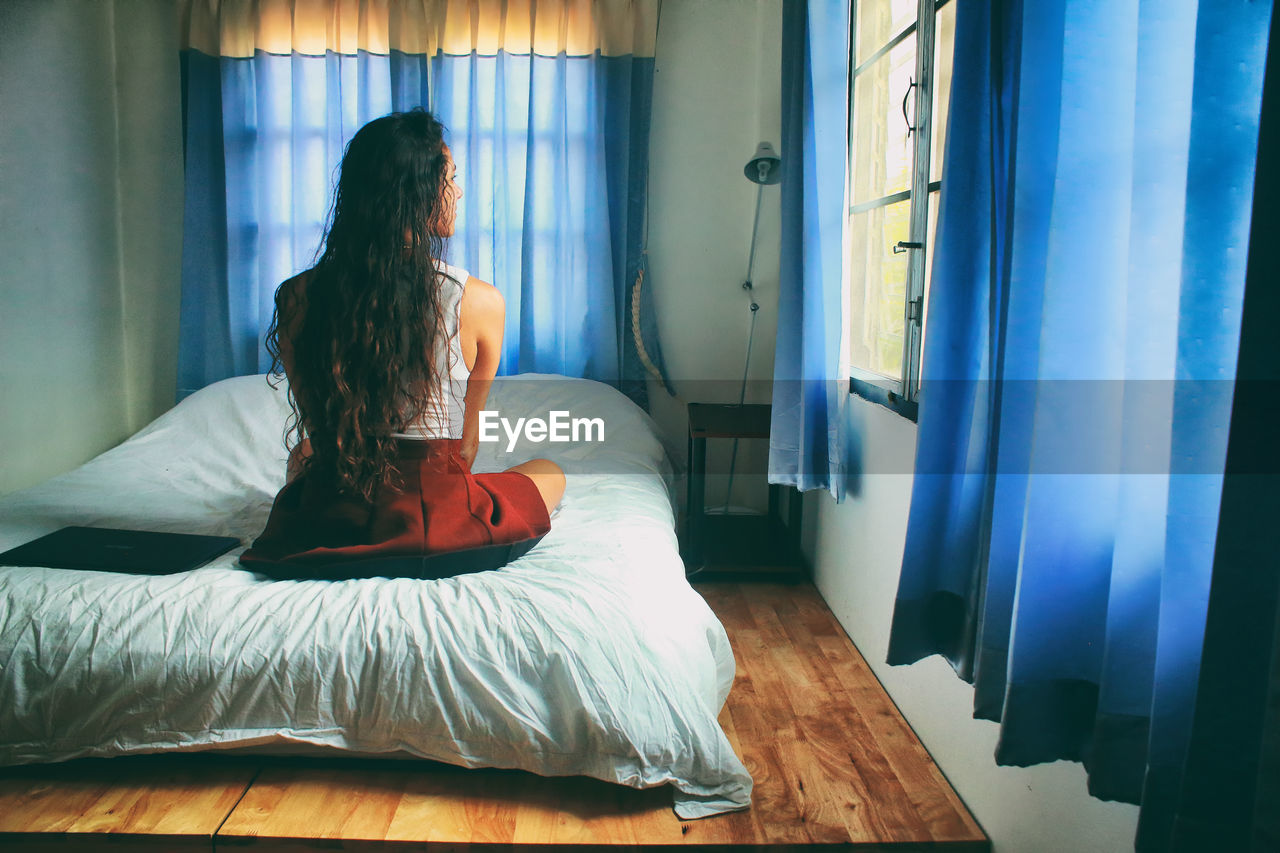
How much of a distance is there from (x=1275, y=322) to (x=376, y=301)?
1.39 meters

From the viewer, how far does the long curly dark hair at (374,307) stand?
62.4 inches

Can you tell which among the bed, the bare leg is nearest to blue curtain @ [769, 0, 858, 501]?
the bare leg

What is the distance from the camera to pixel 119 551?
169cm

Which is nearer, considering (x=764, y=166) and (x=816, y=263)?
(x=816, y=263)

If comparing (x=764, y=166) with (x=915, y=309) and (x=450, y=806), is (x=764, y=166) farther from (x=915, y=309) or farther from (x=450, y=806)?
(x=450, y=806)

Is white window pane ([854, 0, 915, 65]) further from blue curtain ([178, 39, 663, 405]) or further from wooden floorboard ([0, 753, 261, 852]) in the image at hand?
wooden floorboard ([0, 753, 261, 852])

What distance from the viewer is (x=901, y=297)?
2.28m

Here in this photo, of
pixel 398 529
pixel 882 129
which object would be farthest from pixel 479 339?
pixel 882 129

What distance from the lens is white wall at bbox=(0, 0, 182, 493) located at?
8.72ft

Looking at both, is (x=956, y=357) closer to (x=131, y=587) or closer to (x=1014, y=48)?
(x=1014, y=48)

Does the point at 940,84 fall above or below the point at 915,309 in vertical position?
above

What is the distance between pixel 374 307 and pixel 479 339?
0.87ft

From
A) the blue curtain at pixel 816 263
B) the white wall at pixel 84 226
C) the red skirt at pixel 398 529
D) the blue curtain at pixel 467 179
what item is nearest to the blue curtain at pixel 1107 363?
the red skirt at pixel 398 529

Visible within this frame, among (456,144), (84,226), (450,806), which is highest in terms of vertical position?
(456,144)
